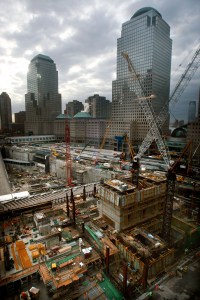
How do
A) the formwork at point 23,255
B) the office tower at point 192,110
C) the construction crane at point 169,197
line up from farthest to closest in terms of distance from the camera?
the office tower at point 192,110, the construction crane at point 169,197, the formwork at point 23,255

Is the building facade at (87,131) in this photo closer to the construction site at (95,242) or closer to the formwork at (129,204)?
the construction site at (95,242)

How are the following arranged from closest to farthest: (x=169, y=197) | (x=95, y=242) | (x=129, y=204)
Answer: (x=169, y=197) → (x=95, y=242) → (x=129, y=204)

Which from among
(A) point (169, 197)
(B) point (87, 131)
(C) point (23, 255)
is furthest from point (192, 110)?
(C) point (23, 255)

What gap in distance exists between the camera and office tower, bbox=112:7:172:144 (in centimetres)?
11638

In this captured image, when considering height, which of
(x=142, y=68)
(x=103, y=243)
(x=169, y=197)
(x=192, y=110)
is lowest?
(x=103, y=243)

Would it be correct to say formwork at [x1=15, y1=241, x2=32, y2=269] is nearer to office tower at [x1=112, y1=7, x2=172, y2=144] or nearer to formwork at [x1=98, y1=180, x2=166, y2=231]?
formwork at [x1=98, y1=180, x2=166, y2=231]

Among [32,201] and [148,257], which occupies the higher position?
[32,201]

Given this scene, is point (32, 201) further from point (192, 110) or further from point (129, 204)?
point (192, 110)

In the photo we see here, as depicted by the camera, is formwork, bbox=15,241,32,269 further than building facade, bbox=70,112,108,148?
No

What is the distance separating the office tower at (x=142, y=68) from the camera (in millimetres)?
116375

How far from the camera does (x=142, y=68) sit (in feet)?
403

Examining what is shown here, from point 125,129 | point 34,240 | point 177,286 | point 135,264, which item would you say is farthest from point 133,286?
point 125,129

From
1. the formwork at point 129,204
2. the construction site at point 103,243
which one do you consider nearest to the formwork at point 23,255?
the construction site at point 103,243

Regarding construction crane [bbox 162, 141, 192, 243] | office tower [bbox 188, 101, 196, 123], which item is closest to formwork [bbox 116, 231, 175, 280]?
construction crane [bbox 162, 141, 192, 243]
